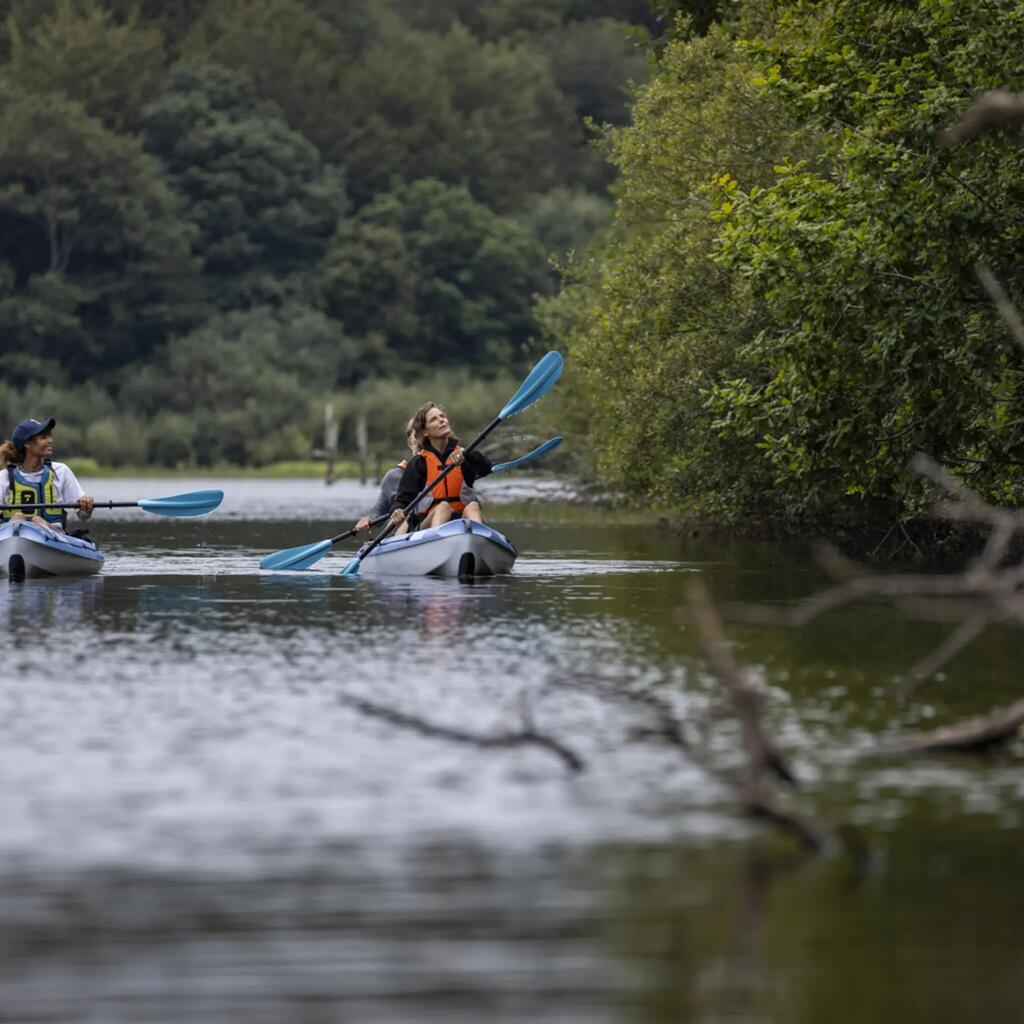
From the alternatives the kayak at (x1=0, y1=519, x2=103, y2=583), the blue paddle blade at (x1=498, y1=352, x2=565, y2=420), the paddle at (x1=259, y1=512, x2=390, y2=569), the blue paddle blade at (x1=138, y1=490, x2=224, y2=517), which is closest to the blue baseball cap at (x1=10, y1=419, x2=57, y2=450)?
the kayak at (x1=0, y1=519, x2=103, y2=583)

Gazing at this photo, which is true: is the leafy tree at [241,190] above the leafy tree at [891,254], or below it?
above

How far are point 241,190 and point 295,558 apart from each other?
64.8 metres

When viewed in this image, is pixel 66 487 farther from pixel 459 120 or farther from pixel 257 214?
pixel 459 120

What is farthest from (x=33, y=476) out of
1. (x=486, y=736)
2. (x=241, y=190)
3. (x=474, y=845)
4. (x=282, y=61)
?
(x=282, y=61)

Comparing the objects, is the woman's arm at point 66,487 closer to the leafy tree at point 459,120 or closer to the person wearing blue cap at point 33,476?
the person wearing blue cap at point 33,476

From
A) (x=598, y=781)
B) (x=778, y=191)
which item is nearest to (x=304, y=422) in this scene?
(x=778, y=191)

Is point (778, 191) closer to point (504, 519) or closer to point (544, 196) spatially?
point (504, 519)

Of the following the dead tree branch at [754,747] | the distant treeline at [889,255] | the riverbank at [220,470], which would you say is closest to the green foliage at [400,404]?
the riverbank at [220,470]

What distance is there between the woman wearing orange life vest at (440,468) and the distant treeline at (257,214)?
2166 inches

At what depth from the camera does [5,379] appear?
82000 millimetres

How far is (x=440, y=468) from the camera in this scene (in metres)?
22.9

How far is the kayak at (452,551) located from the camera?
22.5 m

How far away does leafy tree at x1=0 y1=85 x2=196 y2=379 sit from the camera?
8238 centimetres

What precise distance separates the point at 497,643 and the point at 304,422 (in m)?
64.8
